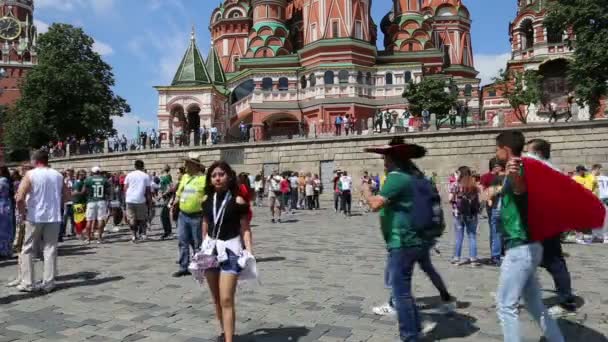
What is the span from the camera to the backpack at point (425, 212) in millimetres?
4375

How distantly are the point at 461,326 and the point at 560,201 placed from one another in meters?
1.87

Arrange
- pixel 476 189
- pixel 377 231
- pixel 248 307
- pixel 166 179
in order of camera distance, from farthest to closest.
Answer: pixel 166 179
pixel 377 231
pixel 476 189
pixel 248 307

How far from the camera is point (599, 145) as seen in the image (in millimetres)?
22969

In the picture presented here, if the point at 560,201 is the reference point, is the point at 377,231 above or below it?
below

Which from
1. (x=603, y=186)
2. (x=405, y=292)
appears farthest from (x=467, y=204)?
(x=603, y=186)

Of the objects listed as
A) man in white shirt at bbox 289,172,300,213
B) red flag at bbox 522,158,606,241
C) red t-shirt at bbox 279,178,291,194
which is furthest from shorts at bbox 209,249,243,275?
man in white shirt at bbox 289,172,300,213

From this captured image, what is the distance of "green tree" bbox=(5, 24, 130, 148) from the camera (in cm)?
4022

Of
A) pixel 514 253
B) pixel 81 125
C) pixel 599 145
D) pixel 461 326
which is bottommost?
pixel 461 326

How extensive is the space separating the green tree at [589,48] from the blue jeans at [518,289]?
21774 mm

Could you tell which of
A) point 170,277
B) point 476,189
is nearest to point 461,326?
point 476,189

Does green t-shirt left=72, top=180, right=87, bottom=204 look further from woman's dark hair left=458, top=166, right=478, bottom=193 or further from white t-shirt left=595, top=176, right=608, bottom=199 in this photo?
white t-shirt left=595, top=176, right=608, bottom=199

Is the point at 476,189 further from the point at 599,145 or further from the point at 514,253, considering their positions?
the point at 599,145

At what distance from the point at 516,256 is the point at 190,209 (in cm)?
517

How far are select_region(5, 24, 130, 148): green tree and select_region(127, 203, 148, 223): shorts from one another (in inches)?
1242
